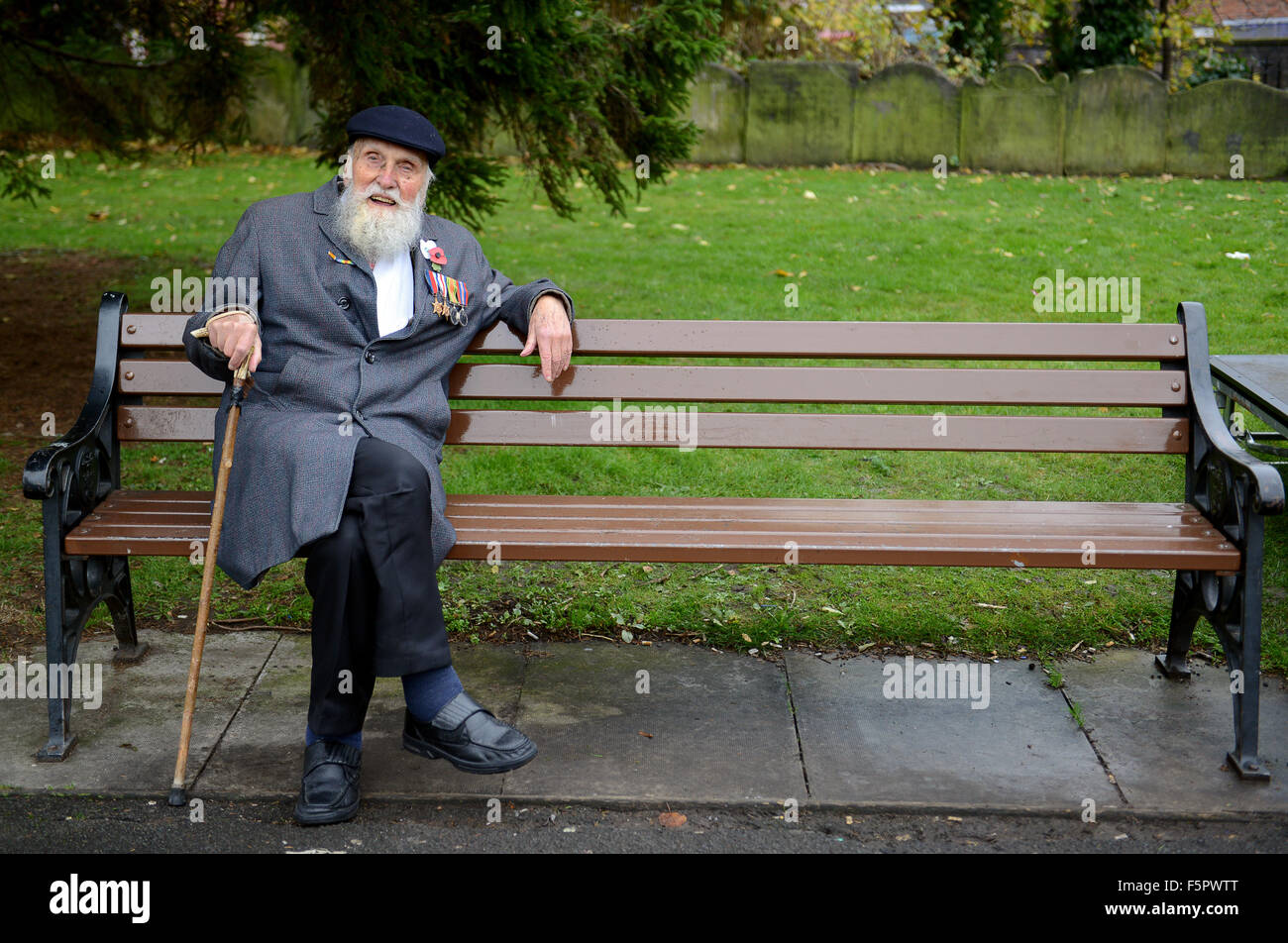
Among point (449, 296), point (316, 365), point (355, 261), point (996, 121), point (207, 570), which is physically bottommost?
point (207, 570)

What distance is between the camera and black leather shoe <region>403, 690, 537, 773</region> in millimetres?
3408

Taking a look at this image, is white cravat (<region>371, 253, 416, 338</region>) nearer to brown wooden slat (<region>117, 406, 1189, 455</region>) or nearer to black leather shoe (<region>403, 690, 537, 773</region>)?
brown wooden slat (<region>117, 406, 1189, 455</region>)

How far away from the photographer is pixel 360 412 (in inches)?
142

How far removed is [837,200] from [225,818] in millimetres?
9037

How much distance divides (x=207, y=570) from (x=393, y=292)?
3.09ft

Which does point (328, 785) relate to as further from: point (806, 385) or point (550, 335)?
point (806, 385)

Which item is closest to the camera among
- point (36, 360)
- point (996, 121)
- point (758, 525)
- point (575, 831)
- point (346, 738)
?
point (575, 831)

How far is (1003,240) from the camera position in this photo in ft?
31.2

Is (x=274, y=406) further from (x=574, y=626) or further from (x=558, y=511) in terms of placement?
(x=574, y=626)

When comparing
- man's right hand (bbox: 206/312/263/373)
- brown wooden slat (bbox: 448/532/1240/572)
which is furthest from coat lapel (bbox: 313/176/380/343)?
brown wooden slat (bbox: 448/532/1240/572)

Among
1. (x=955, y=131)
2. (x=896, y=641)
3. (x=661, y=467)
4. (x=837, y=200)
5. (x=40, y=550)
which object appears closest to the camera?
(x=896, y=641)

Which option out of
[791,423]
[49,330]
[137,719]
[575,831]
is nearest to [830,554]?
[791,423]

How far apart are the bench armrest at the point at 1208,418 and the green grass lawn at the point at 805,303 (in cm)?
83

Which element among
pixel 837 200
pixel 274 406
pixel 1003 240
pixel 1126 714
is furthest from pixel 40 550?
pixel 837 200
